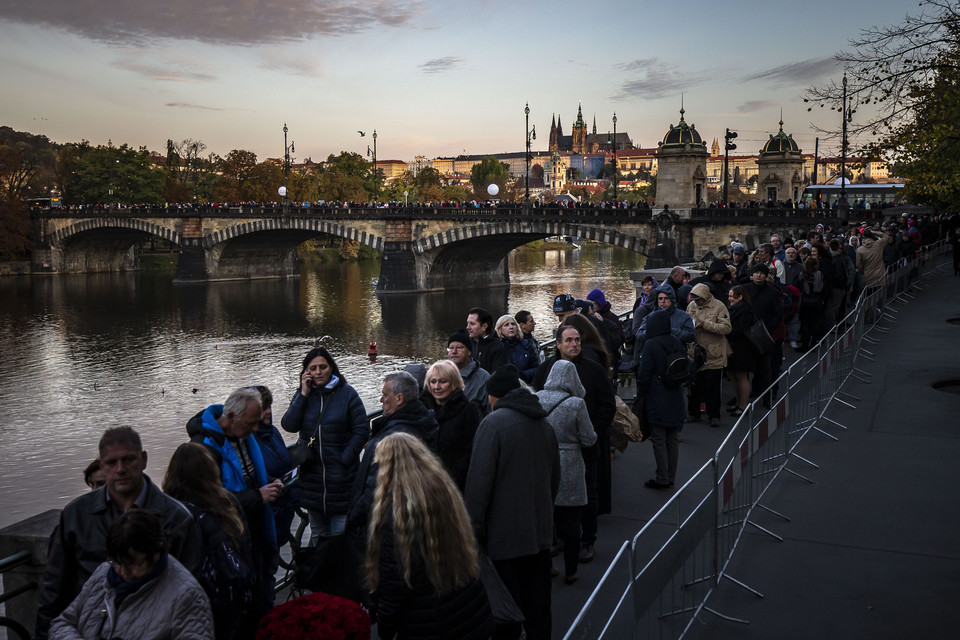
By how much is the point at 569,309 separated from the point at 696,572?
3.10 meters

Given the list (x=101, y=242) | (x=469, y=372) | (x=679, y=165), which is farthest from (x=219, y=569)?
(x=101, y=242)

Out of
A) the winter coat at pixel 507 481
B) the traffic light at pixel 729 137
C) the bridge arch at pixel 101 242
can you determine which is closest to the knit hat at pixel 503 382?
the winter coat at pixel 507 481

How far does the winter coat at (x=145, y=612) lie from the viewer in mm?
2924

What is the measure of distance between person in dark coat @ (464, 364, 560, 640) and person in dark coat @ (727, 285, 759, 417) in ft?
17.2

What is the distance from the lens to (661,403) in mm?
6855

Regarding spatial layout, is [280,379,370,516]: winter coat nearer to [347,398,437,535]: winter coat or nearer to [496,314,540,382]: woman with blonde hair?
[347,398,437,535]: winter coat

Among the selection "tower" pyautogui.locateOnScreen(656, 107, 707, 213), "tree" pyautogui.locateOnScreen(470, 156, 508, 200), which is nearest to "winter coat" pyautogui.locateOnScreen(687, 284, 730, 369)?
"tower" pyautogui.locateOnScreen(656, 107, 707, 213)

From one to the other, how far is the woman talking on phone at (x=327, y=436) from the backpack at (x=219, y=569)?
1776 mm

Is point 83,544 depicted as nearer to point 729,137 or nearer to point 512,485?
point 512,485

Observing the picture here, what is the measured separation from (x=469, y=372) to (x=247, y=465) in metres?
1.70

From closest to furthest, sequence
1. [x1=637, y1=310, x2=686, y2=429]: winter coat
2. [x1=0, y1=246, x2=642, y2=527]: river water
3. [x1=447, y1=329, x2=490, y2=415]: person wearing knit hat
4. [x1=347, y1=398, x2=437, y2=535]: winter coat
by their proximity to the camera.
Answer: [x1=347, y1=398, x2=437, y2=535]: winter coat → [x1=447, y1=329, x2=490, y2=415]: person wearing knit hat → [x1=637, y1=310, x2=686, y2=429]: winter coat → [x1=0, y1=246, x2=642, y2=527]: river water

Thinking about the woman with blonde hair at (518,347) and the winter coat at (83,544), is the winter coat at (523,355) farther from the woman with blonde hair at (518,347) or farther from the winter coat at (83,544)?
the winter coat at (83,544)

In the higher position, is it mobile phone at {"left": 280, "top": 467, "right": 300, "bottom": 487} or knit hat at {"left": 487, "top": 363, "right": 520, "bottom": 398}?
knit hat at {"left": 487, "top": 363, "right": 520, "bottom": 398}

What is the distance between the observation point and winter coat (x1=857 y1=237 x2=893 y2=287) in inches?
588
